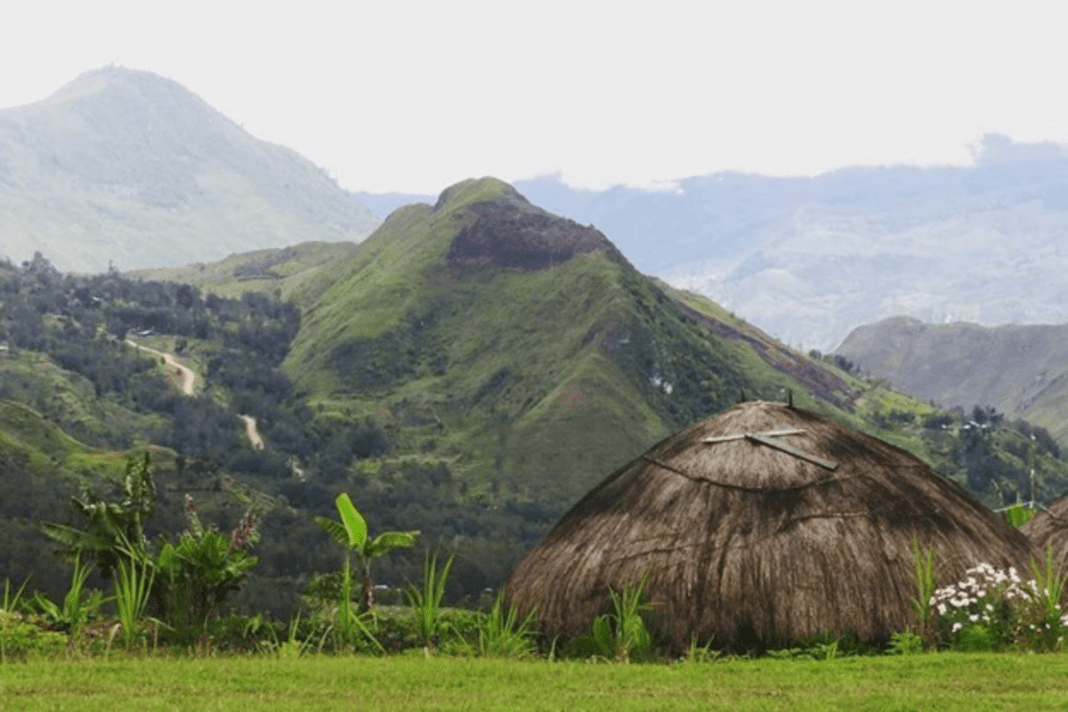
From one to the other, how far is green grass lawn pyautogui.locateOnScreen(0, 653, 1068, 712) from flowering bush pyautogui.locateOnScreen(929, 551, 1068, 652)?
6.68 ft

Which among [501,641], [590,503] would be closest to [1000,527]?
[590,503]

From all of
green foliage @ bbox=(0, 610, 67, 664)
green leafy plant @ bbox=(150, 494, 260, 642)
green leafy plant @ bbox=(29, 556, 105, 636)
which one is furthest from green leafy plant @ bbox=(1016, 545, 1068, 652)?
green foliage @ bbox=(0, 610, 67, 664)

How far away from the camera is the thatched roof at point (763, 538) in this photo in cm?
2223

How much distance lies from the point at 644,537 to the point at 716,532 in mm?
1478

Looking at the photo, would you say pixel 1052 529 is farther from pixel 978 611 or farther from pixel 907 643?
pixel 907 643

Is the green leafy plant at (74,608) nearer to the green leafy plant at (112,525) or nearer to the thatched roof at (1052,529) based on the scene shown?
the green leafy plant at (112,525)

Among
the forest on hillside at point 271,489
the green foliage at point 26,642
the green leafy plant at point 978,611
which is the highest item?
the green leafy plant at point 978,611

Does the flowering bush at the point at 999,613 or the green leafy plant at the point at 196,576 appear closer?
the flowering bush at the point at 999,613

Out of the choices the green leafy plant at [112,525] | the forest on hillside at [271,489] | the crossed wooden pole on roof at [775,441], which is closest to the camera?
the green leafy plant at [112,525]

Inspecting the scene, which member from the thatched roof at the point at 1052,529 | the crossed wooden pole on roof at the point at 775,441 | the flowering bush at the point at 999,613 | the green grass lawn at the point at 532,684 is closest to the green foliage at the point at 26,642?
the green grass lawn at the point at 532,684

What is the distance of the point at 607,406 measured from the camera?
183375 millimetres

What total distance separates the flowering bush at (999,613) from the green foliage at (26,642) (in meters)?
14.0

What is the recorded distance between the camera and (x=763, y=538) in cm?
2298

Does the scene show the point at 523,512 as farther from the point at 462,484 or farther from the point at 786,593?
the point at 786,593
